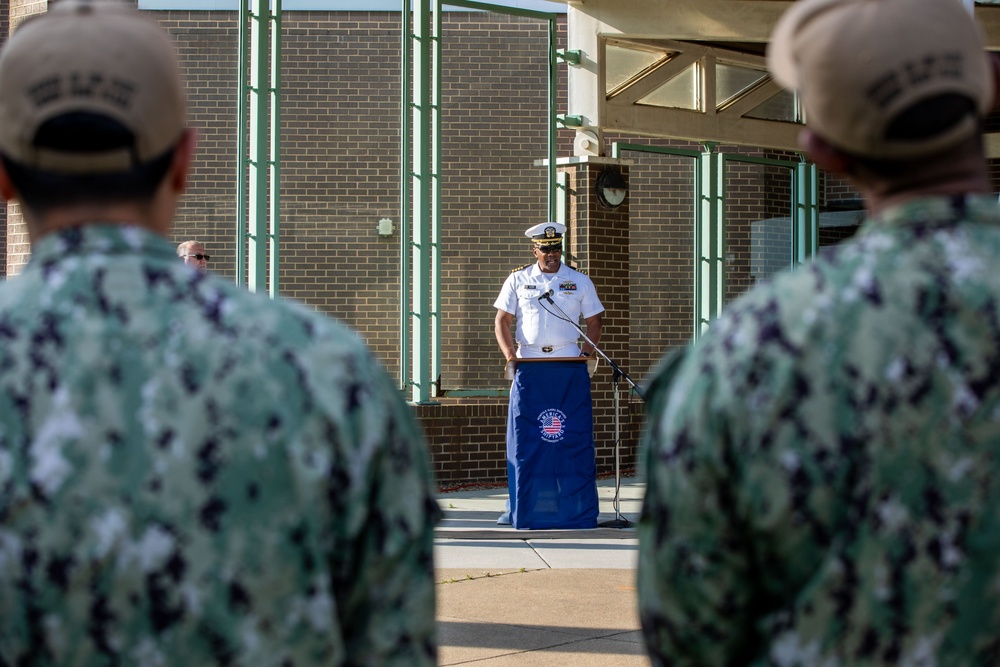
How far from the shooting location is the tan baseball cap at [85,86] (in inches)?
59.2

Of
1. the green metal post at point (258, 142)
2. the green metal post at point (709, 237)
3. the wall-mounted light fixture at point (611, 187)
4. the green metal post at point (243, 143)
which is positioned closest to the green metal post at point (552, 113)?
the wall-mounted light fixture at point (611, 187)

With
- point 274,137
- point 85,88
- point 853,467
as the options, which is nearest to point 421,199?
point 274,137

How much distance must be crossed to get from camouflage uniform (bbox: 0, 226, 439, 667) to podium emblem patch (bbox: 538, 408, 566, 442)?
6.61m

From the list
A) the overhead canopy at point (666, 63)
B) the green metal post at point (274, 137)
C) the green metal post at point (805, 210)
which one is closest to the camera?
the green metal post at point (274, 137)

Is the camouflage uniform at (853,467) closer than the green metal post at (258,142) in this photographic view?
Yes

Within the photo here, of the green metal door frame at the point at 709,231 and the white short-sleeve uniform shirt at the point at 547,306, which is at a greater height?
the green metal door frame at the point at 709,231

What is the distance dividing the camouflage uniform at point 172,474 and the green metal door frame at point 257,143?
854 cm

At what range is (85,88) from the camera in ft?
4.92

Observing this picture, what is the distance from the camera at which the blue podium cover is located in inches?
321

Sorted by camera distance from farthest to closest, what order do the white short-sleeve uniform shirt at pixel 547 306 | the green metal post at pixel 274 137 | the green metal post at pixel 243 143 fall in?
the green metal post at pixel 274 137 → the green metal post at pixel 243 143 → the white short-sleeve uniform shirt at pixel 547 306

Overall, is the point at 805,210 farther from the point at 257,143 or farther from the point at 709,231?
the point at 257,143

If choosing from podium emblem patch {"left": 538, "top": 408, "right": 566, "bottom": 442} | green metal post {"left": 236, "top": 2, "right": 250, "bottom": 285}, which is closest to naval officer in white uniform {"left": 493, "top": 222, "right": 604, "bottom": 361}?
podium emblem patch {"left": 538, "top": 408, "right": 566, "bottom": 442}

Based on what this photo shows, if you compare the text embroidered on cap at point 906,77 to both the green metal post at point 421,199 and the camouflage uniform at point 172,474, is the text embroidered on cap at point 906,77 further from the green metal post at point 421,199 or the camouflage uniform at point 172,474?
the green metal post at point 421,199

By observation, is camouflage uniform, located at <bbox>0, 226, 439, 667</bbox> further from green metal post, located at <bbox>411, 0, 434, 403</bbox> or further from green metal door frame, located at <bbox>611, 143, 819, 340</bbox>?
green metal door frame, located at <bbox>611, 143, 819, 340</bbox>
